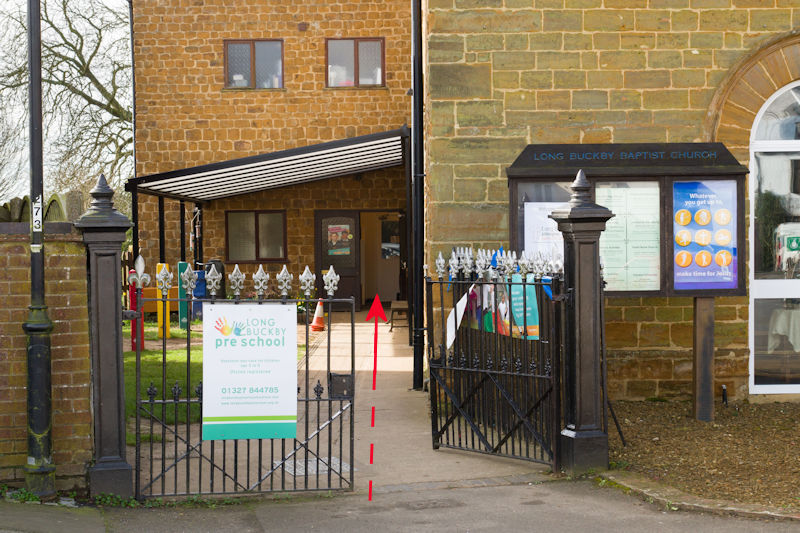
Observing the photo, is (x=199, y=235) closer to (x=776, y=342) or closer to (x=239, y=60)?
(x=239, y=60)

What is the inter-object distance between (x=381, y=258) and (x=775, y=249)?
1481cm

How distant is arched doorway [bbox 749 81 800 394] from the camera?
9.32 meters

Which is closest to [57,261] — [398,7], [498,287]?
Result: [498,287]

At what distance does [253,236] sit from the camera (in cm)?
2097

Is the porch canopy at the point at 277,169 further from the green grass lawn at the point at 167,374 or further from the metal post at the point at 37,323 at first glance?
the metal post at the point at 37,323

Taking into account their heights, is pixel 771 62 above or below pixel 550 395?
above

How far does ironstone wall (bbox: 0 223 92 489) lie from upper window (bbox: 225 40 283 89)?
1451 centimetres

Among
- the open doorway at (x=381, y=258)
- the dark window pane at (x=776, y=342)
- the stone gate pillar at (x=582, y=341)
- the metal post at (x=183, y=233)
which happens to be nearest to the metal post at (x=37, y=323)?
the stone gate pillar at (x=582, y=341)

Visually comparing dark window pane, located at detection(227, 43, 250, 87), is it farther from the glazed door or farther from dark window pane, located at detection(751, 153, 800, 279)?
dark window pane, located at detection(751, 153, 800, 279)

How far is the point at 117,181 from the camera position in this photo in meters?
24.7

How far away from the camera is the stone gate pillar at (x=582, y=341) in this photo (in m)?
6.75

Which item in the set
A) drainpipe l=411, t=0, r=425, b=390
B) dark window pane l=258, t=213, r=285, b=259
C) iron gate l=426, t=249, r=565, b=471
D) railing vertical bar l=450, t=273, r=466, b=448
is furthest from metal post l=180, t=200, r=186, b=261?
railing vertical bar l=450, t=273, r=466, b=448

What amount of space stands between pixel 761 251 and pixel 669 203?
5.22 ft

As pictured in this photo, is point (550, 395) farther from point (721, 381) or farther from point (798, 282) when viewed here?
point (798, 282)
